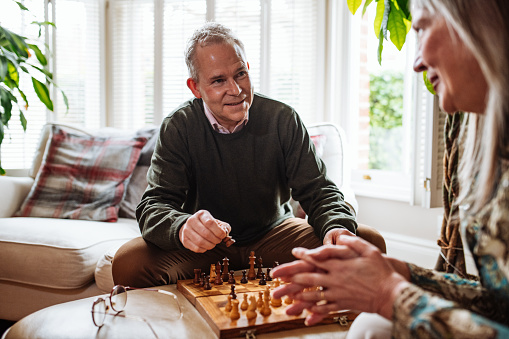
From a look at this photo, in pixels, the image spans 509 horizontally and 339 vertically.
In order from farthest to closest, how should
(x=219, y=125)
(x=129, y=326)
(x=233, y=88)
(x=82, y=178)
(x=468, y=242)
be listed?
(x=82, y=178) → (x=219, y=125) → (x=233, y=88) → (x=129, y=326) → (x=468, y=242)

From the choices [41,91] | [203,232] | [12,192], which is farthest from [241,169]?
[41,91]

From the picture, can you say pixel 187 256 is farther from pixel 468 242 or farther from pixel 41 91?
pixel 41 91

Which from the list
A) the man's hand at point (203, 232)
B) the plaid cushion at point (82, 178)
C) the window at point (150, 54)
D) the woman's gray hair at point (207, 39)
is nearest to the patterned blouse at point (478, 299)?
the man's hand at point (203, 232)

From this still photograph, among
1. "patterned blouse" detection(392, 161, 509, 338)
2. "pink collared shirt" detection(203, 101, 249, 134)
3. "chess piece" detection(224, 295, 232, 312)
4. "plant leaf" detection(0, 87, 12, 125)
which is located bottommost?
"chess piece" detection(224, 295, 232, 312)

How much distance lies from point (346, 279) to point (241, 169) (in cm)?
102

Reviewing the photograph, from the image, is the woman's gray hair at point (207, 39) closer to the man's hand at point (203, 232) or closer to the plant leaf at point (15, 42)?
the man's hand at point (203, 232)

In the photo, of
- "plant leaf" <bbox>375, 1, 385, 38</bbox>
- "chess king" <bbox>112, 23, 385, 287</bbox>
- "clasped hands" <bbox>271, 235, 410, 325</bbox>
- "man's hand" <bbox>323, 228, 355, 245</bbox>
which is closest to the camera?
"clasped hands" <bbox>271, 235, 410, 325</bbox>

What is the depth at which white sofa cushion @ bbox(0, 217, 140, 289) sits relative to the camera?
2.07 m

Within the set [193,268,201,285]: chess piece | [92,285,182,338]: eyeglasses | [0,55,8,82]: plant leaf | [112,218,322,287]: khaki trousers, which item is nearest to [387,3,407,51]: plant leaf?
[112,218,322,287]: khaki trousers

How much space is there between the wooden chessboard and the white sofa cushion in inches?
33.4

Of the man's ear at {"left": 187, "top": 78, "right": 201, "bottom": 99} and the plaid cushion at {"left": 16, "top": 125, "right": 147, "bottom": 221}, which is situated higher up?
the man's ear at {"left": 187, "top": 78, "right": 201, "bottom": 99}

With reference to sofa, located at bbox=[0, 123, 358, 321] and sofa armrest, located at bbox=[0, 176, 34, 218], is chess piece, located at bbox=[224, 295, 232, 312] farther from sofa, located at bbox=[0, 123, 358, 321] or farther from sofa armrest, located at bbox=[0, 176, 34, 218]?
sofa armrest, located at bbox=[0, 176, 34, 218]

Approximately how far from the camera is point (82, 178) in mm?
2688

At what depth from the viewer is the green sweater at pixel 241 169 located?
1817mm
